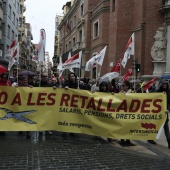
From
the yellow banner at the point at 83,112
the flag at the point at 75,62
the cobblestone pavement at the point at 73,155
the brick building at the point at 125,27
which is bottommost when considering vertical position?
the cobblestone pavement at the point at 73,155

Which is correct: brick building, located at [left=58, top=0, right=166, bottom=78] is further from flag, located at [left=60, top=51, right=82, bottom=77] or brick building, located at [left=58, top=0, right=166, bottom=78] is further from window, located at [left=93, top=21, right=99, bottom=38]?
flag, located at [left=60, top=51, right=82, bottom=77]

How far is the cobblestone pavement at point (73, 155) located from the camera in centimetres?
559

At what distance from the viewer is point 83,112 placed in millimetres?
7188

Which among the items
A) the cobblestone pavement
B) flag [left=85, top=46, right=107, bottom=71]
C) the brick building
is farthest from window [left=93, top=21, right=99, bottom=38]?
the cobblestone pavement


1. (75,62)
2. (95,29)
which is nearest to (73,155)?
(75,62)

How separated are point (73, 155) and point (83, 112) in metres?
1.23

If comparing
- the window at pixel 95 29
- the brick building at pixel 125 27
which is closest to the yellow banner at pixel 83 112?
the brick building at pixel 125 27

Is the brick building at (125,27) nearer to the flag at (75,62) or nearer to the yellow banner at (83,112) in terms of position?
the flag at (75,62)

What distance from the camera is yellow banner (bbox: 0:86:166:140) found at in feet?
23.0

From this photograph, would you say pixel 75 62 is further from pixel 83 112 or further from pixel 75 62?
pixel 83 112

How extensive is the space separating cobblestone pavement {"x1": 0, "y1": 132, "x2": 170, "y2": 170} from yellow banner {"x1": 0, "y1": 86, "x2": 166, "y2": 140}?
38 cm

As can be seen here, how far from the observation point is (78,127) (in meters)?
7.16

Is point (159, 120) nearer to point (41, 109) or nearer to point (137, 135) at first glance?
point (137, 135)

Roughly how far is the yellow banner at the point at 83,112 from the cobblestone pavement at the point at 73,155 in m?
0.38
